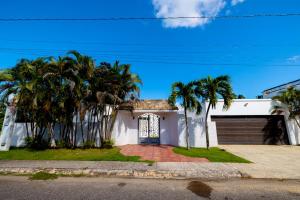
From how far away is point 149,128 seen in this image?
1370 centimetres

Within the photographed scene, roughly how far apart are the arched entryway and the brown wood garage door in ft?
16.4

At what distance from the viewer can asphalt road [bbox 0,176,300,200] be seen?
371 centimetres

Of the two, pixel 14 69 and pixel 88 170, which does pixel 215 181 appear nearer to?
pixel 88 170

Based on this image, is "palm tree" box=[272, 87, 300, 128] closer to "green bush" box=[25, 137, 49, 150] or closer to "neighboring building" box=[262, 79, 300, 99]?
"neighboring building" box=[262, 79, 300, 99]

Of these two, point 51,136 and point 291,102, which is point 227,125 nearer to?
point 291,102

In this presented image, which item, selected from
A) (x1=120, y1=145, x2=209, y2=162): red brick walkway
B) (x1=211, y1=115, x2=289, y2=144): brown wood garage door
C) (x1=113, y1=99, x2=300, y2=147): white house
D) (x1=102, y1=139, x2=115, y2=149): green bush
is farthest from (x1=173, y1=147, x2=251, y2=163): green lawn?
(x1=211, y1=115, x2=289, y2=144): brown wood garage door

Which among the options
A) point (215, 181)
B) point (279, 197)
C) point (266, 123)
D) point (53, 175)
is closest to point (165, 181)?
point (215, 181)

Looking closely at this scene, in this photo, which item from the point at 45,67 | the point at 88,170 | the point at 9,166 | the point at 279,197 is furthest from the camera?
the point at 45,67

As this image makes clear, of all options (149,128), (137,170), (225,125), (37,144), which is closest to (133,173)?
(137,170)

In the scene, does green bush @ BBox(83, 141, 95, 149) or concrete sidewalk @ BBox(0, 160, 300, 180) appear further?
green bush @ BBox(83, 141, 95, 149)

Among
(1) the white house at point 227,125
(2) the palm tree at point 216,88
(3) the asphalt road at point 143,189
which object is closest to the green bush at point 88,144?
(1) the white house at point 227,125

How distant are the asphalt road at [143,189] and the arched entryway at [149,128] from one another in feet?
27.8

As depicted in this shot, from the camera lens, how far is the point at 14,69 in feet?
31.8

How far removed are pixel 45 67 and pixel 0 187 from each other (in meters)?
7.07
